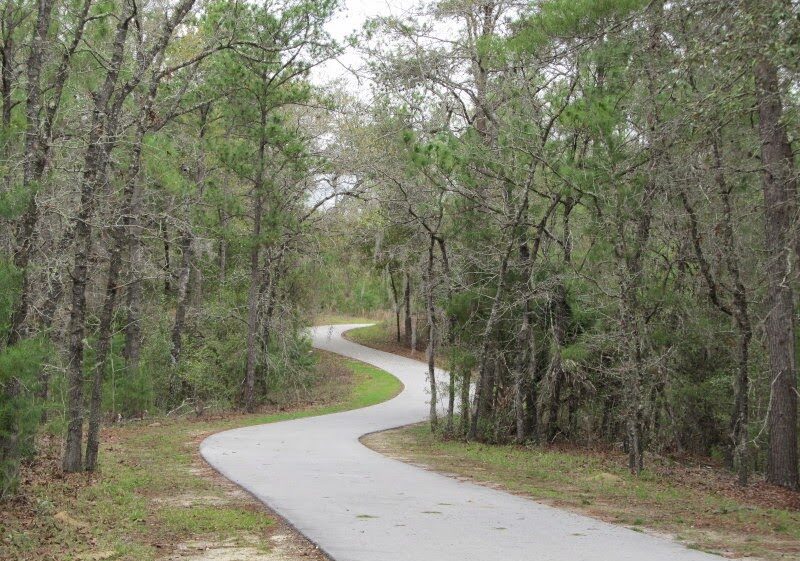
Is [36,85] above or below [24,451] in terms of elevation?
above

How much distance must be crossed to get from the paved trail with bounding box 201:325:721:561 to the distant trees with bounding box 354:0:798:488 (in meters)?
4.34

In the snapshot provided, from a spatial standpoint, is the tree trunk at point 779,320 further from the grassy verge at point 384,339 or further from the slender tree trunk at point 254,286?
the grassy verge at point 384,339

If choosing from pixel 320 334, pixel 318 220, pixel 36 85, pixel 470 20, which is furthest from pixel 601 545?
pixel 320 334

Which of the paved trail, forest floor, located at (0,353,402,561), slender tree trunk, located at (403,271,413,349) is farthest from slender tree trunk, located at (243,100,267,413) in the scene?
slender tree trunk, located at (403,271,413,349)

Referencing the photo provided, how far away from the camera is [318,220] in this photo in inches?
1054

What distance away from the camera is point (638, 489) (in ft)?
40.0

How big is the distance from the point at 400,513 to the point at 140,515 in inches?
111

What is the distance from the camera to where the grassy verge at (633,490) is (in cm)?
846

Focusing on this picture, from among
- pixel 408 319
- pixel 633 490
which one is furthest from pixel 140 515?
pixel 408 319

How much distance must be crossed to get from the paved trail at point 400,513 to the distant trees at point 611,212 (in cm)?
434

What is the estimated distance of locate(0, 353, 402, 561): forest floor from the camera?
7.43 meters

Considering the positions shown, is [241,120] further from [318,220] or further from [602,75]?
[602,75]

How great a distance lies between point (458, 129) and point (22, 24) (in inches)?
336

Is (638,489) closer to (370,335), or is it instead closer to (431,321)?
(431,321)
